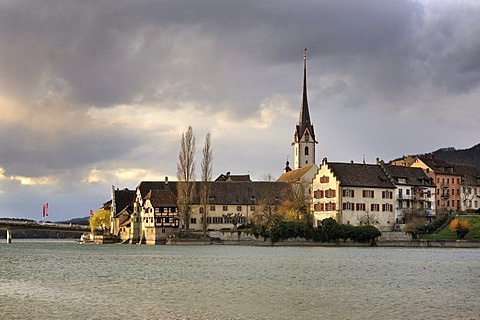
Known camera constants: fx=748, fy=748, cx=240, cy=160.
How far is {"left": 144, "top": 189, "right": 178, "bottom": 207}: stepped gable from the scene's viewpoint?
430 ft

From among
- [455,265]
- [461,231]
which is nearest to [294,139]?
[461,231]

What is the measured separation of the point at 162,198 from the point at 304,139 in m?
50.7

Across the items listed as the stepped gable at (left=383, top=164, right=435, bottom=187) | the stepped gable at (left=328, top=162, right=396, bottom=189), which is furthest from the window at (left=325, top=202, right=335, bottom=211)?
the stepped gable at (left=383, top=164, right=435, bottom=187)

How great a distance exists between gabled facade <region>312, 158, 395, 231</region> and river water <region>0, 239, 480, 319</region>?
52.0 meters

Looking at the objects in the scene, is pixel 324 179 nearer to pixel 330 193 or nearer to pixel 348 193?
pixel 330 193

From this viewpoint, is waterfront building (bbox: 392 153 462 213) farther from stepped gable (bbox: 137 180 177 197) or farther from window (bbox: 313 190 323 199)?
stepped gable (bbox: 137 180 177 197)

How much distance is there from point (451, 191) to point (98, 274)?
346 ft

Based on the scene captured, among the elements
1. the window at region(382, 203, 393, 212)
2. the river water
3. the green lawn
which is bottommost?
the river water

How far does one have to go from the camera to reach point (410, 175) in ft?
432

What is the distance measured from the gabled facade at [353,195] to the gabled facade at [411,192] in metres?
1.58

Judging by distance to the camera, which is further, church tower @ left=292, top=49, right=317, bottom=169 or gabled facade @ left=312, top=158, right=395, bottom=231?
church tower @ left=292, top=49, right=317, bottom=169

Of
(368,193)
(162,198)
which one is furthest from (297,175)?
(162,198)

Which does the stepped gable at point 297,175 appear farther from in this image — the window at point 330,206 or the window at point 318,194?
the window at point 330,206

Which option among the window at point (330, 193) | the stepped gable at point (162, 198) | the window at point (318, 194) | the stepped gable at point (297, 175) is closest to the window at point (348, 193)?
the window at point (330, 193)
